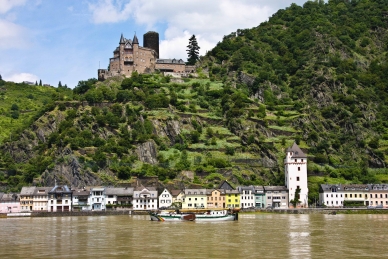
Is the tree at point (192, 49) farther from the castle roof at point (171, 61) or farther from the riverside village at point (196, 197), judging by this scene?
the riverside village at point (196, 197)

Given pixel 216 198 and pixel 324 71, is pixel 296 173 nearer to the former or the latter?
pixel 216 198

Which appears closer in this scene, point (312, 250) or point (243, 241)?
point (312, 250)

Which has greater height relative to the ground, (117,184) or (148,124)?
(148,124)

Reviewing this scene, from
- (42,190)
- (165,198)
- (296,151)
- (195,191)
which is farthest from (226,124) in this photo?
(42,190)

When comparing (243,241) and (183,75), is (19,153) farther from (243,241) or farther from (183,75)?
(243,241)

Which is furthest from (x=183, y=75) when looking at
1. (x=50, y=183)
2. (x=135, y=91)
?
(x=50, y=183)

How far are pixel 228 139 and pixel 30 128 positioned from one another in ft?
142

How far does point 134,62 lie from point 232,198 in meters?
50.7

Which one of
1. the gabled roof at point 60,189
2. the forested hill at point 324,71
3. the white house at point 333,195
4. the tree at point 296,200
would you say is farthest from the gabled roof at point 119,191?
the forested hill at point 324,71

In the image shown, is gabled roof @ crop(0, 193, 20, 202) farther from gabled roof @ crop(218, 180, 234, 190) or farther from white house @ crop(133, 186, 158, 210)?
gabled roof @ crop(218, 180, 234, 190)

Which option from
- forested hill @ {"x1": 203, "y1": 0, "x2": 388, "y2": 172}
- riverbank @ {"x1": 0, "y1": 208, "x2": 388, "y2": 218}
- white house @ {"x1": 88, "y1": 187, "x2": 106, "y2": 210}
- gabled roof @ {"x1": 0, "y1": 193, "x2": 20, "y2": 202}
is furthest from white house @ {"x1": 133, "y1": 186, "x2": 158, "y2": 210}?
forested hill @ {"x1": 203, "y1": 0, "x2": 388, "y2": 172}

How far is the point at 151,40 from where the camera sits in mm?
154125

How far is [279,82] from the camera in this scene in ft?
490

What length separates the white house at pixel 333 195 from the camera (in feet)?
350
